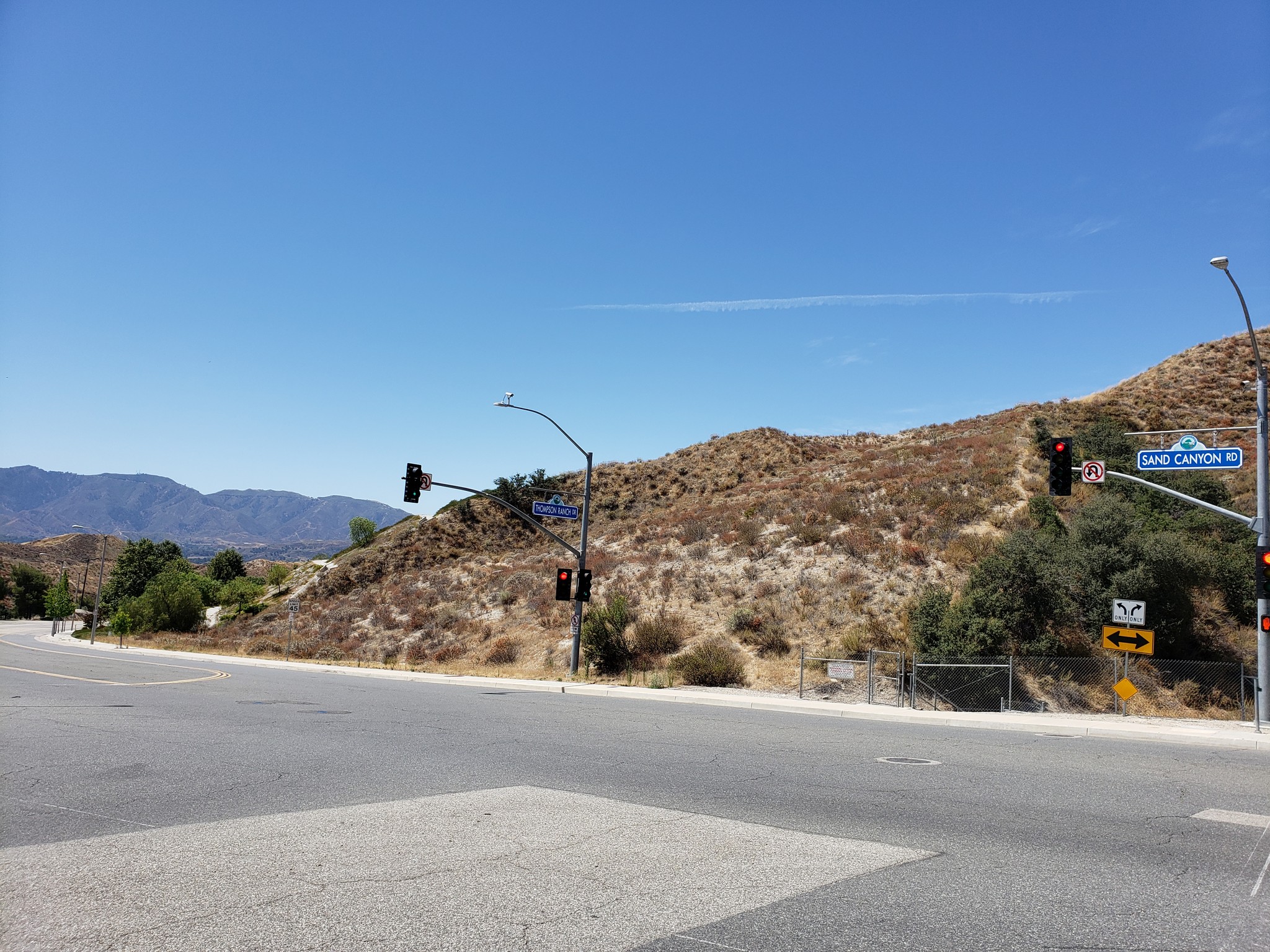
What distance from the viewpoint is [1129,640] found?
792 inches

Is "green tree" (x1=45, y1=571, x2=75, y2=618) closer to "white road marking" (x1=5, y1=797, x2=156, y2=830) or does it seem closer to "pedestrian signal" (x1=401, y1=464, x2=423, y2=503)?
"pedestrian signal" (x1=401, y1=464, x2=423, y2=503)

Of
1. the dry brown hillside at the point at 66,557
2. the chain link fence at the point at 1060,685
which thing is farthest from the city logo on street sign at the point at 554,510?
the dry brown hillside at the point at 66,557

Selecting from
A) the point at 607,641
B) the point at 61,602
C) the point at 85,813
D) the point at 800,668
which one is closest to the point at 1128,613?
the point at 800,668

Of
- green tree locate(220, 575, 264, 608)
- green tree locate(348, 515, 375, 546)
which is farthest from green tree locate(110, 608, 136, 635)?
green tree locate(348, 515, 375, 546)

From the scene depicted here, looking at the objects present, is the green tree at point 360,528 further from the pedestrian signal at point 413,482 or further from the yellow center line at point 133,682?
the pedestrian signal at point 413,482

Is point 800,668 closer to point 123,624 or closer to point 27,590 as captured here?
point 123,624

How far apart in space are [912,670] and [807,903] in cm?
1958

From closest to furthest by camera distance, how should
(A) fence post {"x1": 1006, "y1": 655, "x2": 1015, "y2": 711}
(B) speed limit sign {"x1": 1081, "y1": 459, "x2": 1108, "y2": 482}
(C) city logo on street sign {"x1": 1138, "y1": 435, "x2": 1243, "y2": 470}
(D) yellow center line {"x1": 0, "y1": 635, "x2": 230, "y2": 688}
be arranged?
(C) city logo on street sign {"x1": 1138, "y1": 435, "x2": 1243, "y2": 470}, (B) speed limit sign {"x1": 1081, "y1": 459, "x2": 1108, "y2": 482}, (A) fence post {"x1": 1006, "y1": 655, "x2": 1015, "y2": 711}, (D) yellow center line {"x1": 0, "y1": 635, "x2": 230, "y2": 688}

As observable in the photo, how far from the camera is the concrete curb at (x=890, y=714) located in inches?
686

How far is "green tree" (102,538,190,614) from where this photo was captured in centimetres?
9475

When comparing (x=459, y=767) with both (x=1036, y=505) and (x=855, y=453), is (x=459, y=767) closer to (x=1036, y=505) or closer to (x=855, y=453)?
(x=1036, y=505)

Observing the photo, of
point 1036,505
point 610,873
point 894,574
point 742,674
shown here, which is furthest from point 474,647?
point 610,873

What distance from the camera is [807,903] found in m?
5.86

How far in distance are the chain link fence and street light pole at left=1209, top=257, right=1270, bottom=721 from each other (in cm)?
393
